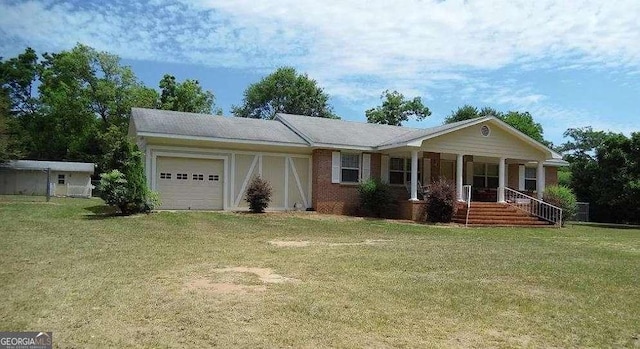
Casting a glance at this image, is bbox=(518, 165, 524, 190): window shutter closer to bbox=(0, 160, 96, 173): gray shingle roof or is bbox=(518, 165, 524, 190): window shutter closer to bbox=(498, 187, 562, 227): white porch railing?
bbox=(498, 187, 562, 227): white porch railing

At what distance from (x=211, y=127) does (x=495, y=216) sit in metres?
12.3

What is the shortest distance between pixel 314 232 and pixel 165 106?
105ft

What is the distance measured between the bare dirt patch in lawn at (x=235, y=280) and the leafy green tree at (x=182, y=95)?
1486 inches

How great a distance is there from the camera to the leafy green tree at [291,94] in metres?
51.9

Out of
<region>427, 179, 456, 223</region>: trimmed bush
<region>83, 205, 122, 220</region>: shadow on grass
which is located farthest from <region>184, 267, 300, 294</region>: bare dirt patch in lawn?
<region>427, 179, 456, 223</region>: trimmed bush

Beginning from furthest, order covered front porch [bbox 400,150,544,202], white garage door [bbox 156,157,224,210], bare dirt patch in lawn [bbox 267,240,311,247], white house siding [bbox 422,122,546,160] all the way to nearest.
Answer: covered front porch [bbox 400,150,544,202] → white house siding [bbox 422,122,546,160] → white garage door [bbox 156,157,224,210] → bare dirt patch in lawn [bbox 267,240,311,247]

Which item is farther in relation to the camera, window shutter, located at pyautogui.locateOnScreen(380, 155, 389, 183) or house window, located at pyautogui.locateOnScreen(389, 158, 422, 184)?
house window, located at pyautogui.locateOnScreen(389, 158, 422, 184)

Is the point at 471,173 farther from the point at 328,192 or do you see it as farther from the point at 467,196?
the point at 328,192

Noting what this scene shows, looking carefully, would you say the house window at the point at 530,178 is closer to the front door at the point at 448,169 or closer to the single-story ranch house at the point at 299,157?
the single-story ranch house at the point at 299,157

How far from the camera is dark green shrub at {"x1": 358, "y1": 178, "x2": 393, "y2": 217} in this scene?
2131 centimetres

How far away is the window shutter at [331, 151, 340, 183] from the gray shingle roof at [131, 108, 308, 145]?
1.49 metres

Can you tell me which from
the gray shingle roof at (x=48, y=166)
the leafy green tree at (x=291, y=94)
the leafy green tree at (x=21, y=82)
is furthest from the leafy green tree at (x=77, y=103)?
the leafy green tree at (x=291, y=94)

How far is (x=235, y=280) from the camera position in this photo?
23.9ft

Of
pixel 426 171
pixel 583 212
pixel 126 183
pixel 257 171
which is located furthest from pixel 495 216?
pixel 126 183
